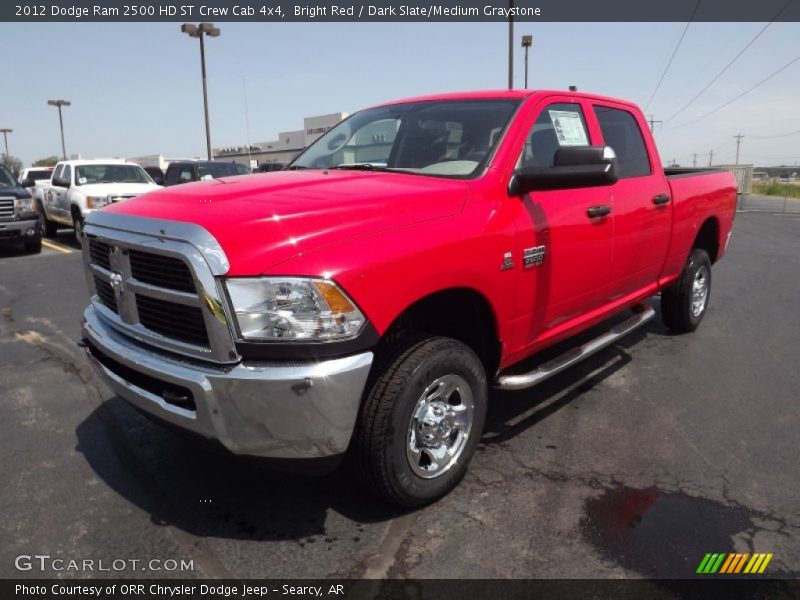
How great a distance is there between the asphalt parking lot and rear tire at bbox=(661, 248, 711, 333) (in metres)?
0.90

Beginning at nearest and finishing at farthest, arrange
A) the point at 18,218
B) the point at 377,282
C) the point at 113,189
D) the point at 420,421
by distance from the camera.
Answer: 1. the point at 377,282
2. the point at 420,421
3. the point at 18,218
4. the point at 113,189

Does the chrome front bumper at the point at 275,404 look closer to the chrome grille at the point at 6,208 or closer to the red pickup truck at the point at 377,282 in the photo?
the red pickup truck at the point at 377,282

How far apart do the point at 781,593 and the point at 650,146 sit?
3.45 metres

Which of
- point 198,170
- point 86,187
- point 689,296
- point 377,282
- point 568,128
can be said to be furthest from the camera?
point 198,170

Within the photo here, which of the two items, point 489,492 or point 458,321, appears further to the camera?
point 458,321

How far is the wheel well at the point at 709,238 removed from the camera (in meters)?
5.78

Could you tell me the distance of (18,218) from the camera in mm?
11141

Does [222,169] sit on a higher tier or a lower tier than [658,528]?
higher

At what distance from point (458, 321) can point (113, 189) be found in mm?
10698

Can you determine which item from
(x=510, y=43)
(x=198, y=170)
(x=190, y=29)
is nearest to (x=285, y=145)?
(x=190, y=29)

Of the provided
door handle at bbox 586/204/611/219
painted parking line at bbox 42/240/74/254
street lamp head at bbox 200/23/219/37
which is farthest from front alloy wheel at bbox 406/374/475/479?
street lamp head at bbox 200/23/219/37

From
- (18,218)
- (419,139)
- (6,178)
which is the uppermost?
(419,139)

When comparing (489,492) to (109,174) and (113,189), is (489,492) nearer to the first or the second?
(113,189)

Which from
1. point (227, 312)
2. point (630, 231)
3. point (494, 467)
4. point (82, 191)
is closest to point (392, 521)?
point (494, 467)
